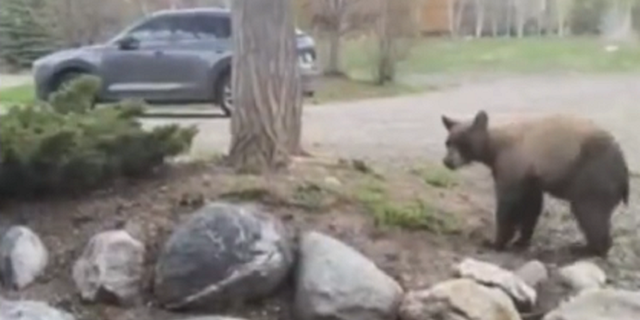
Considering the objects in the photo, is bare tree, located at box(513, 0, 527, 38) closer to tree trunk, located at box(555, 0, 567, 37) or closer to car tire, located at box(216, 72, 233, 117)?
tree trunk, located at box(555, 0, 567, 37)

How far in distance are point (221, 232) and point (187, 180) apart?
666 millimetres

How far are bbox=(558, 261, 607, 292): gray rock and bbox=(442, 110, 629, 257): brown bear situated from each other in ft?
0.49

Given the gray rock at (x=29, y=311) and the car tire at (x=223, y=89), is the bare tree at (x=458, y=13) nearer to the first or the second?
the car tire at (x=223, y=89)

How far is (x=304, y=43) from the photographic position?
959 cm

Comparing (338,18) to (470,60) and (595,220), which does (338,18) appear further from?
(595,220)

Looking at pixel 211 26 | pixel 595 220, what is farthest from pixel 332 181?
pixel 211 26

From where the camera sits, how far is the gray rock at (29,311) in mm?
3365

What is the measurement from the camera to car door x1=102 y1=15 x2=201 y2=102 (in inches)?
372

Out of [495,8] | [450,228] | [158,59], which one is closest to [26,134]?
[450,228]

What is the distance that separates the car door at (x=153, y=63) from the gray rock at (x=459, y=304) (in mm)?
5793

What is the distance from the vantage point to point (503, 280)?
12.8ft

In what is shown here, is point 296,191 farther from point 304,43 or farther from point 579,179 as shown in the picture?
point 304,43

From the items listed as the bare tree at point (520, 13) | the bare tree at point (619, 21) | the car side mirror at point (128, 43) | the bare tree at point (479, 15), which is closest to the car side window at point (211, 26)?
the car side mirror at point (128, 43)

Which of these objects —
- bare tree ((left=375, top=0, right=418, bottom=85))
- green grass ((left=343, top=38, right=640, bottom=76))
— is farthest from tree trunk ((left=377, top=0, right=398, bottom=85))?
green grass ((left=343, top=38, right=640, bottom=76))
